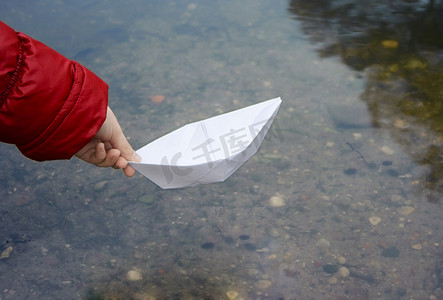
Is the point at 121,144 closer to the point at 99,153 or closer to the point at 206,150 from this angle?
the point at 99,153

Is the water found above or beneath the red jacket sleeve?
beneath

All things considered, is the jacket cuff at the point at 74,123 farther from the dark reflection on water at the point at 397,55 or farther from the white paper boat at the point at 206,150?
the dark reflection on water at the point at 397,55

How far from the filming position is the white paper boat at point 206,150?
5.51 ft

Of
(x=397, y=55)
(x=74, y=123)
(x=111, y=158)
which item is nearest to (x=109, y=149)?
(x=111, y=158)

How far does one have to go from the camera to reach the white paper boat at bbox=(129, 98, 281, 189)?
1.68 meters

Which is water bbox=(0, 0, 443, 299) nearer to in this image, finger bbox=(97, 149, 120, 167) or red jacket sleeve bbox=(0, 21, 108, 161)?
finger bbox=(97, 149, 120, 167)

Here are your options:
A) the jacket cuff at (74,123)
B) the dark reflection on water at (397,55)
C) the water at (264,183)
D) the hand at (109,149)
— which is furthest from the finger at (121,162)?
the dark reflection on water at (397,55)

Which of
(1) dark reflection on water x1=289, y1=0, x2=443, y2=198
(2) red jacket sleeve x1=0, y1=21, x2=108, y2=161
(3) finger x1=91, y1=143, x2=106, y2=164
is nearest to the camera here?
(2) red jacket sleeve x1=0, y1=21, x2=108, y2=161

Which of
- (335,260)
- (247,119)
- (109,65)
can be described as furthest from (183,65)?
(335,260)

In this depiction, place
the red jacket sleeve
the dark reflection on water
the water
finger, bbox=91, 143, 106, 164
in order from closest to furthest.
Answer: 1. the red jacket sleeve
2. finger, bbox=91, 143, 106, 164
3. the water
4. the dark reflection on water

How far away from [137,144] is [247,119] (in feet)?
2.36

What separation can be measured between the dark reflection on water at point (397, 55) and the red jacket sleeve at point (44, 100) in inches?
56.1

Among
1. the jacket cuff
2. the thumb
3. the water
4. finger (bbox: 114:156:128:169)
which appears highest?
the jacket cuff

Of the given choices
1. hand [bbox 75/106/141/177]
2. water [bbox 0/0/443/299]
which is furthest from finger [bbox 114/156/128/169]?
water [bbox 0/0/443/299]
